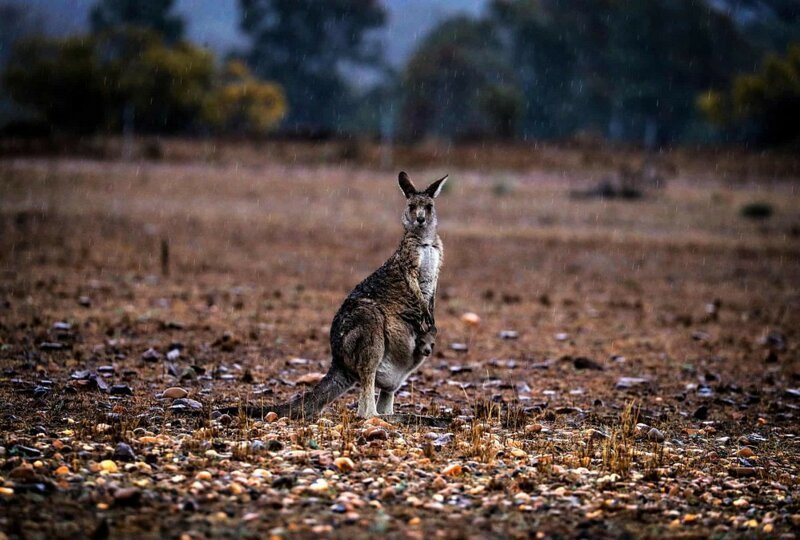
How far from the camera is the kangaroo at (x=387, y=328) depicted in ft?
23.4

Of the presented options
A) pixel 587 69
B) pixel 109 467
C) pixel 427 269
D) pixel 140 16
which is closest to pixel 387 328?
pixel 427 269

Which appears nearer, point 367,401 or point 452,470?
point 452,470

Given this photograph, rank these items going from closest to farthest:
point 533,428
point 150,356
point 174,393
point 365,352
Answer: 1. point 365,352
2. point 533,428
3. point 174,393
4. point 150,356

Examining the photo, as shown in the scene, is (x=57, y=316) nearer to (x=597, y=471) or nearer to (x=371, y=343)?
(x=371, y=343)

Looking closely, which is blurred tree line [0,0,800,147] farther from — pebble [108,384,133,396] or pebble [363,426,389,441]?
pebble [363,426,389,441]

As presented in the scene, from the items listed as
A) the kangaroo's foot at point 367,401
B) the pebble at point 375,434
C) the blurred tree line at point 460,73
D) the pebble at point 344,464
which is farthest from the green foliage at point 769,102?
the pebble at point 344,464

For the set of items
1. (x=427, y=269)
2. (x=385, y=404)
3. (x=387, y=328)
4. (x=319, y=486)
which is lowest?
(x=319, y=486)

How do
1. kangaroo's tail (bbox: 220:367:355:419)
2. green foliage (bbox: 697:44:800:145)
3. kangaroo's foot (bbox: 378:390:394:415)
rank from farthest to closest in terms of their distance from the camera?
1. green foliage (bbox: 697:44:800:145)
2. kangaroo's foot (bbox: 378:390:394:415)
3. kangaroo's tail (bbox: 220:367:355:419)

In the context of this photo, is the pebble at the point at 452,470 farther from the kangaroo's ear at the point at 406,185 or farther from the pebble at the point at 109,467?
the kangaroo's ear at the point at 406,185

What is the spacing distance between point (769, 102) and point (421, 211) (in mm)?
55656

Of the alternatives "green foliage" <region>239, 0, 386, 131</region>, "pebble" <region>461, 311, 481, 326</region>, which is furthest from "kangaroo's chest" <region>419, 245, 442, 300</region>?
"green foliage" <region>239, 0, 386, 131</region>

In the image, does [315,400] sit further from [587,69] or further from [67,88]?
[587,69]

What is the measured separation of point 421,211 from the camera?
24.7 ft

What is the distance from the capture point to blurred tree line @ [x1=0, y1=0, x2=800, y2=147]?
5834cm
